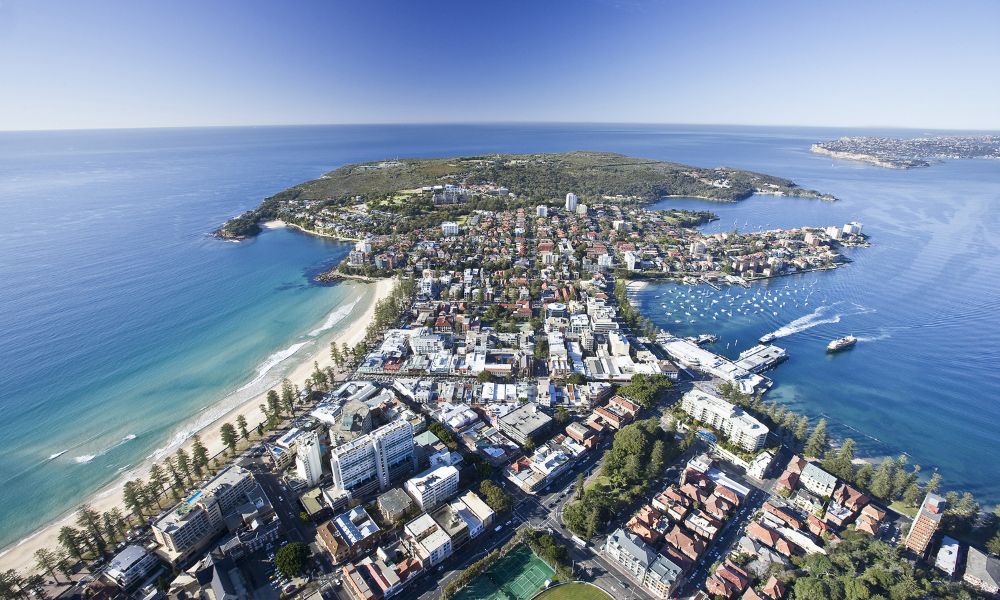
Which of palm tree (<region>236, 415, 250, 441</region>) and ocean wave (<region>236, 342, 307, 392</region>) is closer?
palm tree (<region>236, 415, 250, 441</region>)

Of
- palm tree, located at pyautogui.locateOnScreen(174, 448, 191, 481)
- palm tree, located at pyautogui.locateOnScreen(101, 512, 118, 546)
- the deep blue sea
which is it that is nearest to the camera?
palm tree, located at pyautogui.locateOnScreen(101, 512, 118, 546)

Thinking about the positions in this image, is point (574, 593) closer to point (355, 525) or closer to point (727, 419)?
point (355, 525)

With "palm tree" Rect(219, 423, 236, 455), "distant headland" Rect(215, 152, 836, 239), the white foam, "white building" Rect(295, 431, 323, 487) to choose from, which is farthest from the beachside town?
"distant headland" Rect(215, 152, 836, 239)

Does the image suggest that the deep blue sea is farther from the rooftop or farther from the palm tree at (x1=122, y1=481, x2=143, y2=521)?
the rooftop

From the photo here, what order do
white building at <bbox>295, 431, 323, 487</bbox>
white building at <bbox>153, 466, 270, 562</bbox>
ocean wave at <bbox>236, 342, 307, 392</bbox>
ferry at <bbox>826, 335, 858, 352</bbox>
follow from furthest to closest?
ferry at <bbox>826, 335, 858, 352</bbox>, ocean wave at <bbox>236, 342, 307, 392</bbox>, white building at <bbox>295, 431, 323, 487</bbox>, white building at <bbox>153, 466, 270, 562</bbox>

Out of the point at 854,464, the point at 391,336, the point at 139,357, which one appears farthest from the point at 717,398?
the point at 139,357

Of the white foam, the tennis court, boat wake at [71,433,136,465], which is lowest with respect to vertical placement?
the tennis court

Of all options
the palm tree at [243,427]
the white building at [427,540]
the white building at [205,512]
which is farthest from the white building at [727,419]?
the palm tree at [243,427]
